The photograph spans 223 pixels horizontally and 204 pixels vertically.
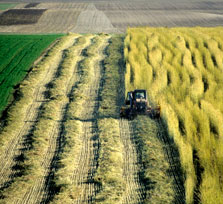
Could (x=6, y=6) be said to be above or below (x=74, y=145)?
below

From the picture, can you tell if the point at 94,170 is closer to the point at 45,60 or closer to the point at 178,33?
the point at 45,60

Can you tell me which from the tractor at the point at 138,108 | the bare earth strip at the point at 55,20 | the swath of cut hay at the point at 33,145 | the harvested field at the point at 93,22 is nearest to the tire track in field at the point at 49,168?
the swath of cut hay at the point at 33,145

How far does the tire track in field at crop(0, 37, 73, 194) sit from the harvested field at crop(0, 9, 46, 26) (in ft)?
61.1

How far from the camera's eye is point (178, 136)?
35.4ft

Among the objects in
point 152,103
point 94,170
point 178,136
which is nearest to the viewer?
point 94,170

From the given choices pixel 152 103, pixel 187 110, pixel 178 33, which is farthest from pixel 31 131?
pixel 178 33

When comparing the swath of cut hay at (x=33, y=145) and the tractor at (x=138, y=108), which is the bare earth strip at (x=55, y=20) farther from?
the tractor at (x=138, y=108)

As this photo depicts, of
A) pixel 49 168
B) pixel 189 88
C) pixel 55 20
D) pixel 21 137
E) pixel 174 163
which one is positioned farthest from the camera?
pixel 55 20

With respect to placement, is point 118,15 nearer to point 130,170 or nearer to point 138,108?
point 138,108

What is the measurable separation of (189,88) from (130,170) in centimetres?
640

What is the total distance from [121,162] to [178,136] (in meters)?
2.38

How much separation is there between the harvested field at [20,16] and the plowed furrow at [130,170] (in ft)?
85.9

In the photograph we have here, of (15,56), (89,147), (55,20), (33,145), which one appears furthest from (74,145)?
(55,20)

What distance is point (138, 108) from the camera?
39.9 feet
